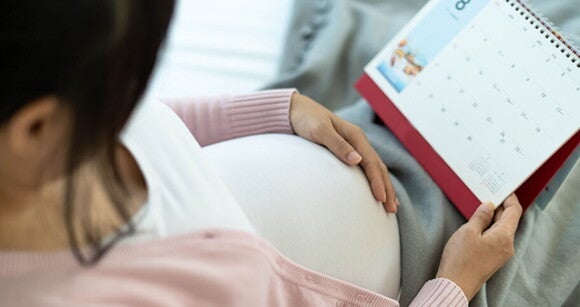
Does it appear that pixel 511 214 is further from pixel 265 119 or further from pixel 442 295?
pixel 265 119

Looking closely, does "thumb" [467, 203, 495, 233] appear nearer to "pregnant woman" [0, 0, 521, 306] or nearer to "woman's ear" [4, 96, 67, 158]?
"pregnant woman" [0, 0, 521, 306]

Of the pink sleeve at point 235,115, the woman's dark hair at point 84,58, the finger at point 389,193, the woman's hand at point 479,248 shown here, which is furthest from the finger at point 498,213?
the woman's dark hair at point 84,58

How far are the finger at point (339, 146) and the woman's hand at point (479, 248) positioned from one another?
130mm

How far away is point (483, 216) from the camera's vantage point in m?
0.74

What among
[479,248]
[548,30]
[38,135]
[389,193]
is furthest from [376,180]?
[38,135]

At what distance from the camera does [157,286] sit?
1.69ft

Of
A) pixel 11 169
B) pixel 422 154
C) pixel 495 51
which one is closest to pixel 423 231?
pixel 422 154

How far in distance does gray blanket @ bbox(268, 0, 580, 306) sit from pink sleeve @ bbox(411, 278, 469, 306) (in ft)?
0.11

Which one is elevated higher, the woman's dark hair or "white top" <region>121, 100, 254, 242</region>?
the woman's dark hair

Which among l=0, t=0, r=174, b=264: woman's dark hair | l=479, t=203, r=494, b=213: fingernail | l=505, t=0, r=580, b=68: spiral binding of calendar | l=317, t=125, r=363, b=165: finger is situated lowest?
l=317, t=125, r=363, b=165: finger

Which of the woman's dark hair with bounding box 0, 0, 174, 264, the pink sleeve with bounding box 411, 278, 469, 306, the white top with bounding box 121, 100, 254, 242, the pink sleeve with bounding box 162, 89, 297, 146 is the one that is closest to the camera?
the woman's dark hair with bounding box 0, 0, 174, 264

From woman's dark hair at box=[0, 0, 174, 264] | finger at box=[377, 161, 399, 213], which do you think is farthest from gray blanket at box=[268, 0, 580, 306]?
woman's dark hair at box=[0, 0, 174, 264]

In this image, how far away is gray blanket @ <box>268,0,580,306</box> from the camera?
2.39 feet

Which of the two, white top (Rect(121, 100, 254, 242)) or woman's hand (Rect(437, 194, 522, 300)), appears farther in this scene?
woman's hand (Rect(437, 194, 522, 300))
